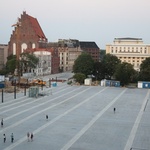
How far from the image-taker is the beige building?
350 ft

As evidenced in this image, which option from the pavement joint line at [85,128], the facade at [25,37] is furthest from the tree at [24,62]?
the pavement joint line at [85,128]

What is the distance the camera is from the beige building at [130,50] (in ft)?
350

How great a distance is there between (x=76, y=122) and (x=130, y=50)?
262 ft

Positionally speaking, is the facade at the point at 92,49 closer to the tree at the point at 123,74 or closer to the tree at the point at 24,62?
the tree at the point at 24,62

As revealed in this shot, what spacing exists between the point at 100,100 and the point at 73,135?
21.5 metres

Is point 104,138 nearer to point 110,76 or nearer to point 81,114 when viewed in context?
point 81,114

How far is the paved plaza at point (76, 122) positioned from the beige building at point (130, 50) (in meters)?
55.7

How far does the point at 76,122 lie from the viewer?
33656 mm

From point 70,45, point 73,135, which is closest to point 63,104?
point 73,135

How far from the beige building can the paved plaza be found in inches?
2194

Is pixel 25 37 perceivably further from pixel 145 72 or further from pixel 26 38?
pixel 145 72

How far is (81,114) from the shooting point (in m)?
38.0

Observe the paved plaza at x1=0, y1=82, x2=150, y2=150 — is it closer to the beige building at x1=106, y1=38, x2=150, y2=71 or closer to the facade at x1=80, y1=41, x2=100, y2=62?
the beige building at x1=106, y1=38, x2=150, y2=71

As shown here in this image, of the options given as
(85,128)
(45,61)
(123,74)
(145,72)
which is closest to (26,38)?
(45,61)
